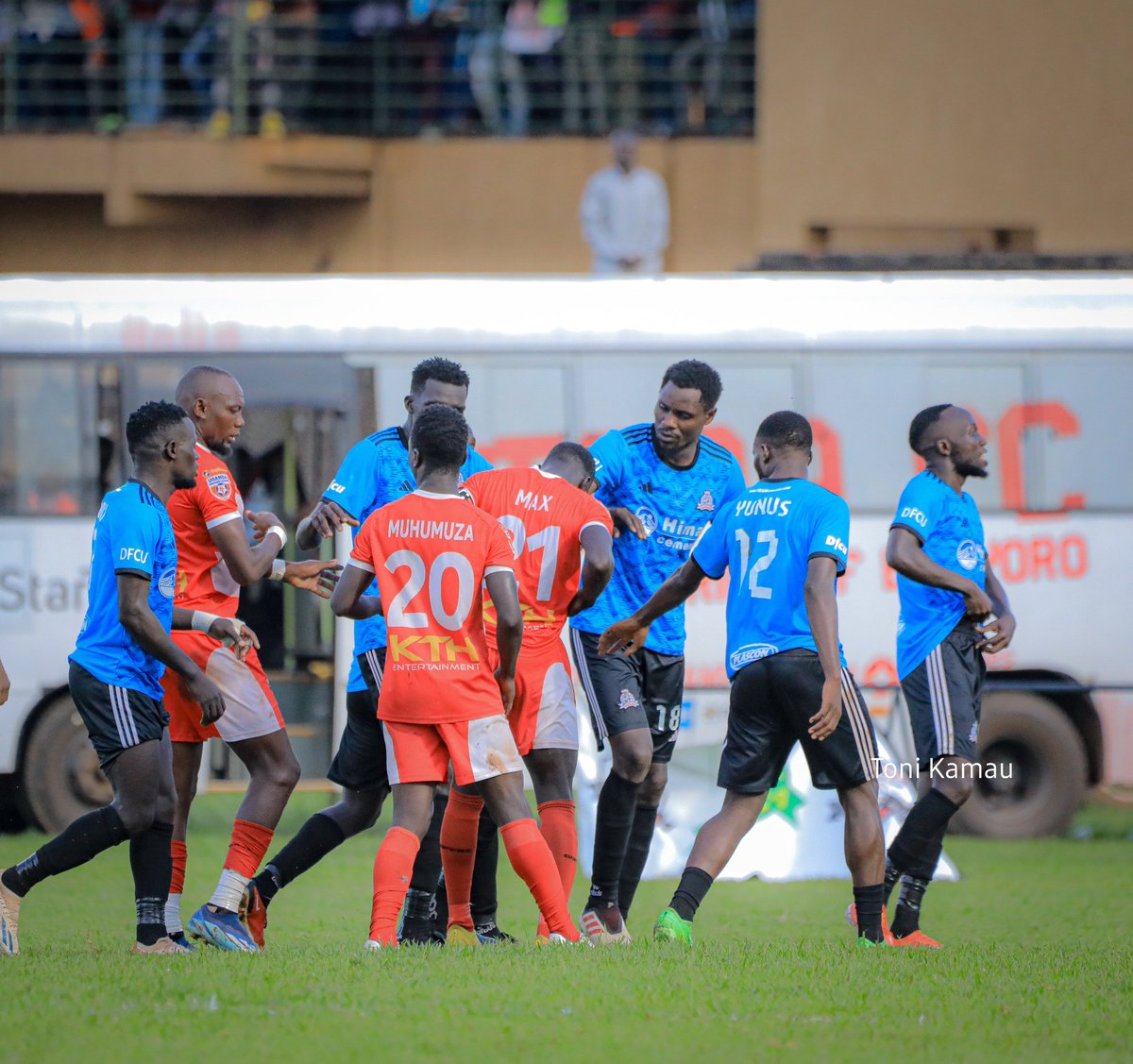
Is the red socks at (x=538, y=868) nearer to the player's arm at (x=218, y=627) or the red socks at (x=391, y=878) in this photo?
the red socks at (x=391, y=878)

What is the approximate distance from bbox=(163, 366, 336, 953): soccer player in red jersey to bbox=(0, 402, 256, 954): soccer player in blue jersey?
0.22 meters

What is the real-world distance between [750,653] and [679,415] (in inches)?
44.4

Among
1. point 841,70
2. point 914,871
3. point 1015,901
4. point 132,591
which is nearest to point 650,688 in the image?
point 914,871

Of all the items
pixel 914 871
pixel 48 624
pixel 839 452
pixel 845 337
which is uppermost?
pixel 845 337

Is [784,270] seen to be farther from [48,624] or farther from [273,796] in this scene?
[273,796]

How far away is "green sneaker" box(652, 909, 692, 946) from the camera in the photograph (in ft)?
22.8

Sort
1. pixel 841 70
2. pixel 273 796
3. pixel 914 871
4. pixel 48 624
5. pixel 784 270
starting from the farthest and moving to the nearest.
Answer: pixel 841 70 < pixel 784 270 < pixel 48 624 < pixel 914 871 < pixel 273 796

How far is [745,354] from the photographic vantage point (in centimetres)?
1276

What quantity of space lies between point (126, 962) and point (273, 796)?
0.97m

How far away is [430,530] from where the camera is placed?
645 centimetres

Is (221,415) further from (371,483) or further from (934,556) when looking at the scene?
(934,556)

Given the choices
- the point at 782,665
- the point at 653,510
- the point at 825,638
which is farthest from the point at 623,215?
the point at 825,638

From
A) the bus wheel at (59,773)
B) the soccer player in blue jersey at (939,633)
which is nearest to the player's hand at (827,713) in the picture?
the soccer player in blue jersey at (939,633)

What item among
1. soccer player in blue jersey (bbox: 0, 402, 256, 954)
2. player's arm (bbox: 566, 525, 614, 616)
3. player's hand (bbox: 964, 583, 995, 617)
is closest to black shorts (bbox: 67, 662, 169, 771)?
soccer player in blue jersey (bbox: 0, 402, 256, 954)
